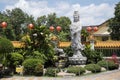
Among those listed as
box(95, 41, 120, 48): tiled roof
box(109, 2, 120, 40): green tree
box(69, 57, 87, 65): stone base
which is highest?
box(109, 2, 120, 40): green tree

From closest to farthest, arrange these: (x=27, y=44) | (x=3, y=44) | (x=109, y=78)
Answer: (x=109, y=78) → (x=3, y=44) → (x=27, y=44)

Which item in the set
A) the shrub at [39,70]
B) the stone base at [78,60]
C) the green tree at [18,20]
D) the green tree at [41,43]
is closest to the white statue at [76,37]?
the stone base at [78,60]

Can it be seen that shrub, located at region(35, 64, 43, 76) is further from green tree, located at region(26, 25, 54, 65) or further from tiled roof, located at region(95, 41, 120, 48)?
tiled roof, located at region(95, 41, 120, 48)

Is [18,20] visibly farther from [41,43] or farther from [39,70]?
[39,70]

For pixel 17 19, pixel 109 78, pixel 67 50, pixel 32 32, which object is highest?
pixel 17 19

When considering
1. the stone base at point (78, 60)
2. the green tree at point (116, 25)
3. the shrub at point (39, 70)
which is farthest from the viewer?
the green tree at point (116, 25)

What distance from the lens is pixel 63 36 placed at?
129 ft

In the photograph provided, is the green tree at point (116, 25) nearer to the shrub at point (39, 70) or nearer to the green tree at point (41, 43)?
the green tree at point (41, 43)

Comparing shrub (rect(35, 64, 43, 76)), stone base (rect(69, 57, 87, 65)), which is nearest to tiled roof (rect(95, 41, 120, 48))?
stone base (rect(69, 57, 87, 65))

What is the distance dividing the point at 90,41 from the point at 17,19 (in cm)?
1934

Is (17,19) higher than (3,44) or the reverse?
higher

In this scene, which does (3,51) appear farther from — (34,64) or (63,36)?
(63,36)

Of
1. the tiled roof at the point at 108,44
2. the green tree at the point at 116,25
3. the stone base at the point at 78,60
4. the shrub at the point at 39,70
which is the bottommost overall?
the shrub at the point at 39,70

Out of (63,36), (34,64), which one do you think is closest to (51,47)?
(34,64)
